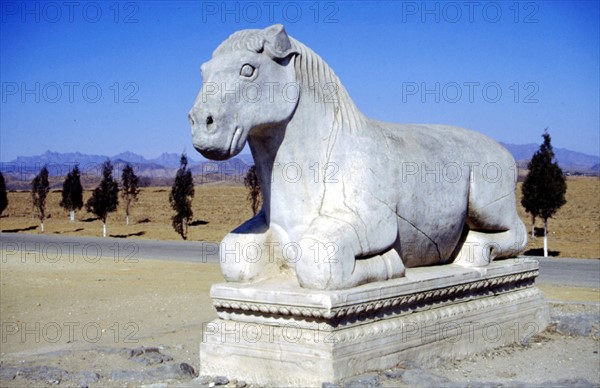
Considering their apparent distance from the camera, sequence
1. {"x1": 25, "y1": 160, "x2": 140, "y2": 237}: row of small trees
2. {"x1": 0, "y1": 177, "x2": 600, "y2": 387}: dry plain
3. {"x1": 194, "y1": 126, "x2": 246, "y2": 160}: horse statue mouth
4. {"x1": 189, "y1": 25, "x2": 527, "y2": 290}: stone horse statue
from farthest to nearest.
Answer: {"x1": 25, "y1": 160, "x2": 140, "y2": 237}: row of small trees, {"x1": 0, "y1": 177, "x2": 600, "y2": 387}: dry plain, {"x1": 189, "y1": 25, "x2": 527, "y2": 290}: stone horse statue, {"x1": 194, "y1": 126, "x2": 246, "y2": 160}: horse statue mouth

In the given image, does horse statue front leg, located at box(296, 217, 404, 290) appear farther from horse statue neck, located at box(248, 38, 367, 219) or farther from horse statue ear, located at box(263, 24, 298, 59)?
horse statue ear, located at box(263, 24, 298, 59)

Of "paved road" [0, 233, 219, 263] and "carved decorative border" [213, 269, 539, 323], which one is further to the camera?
"paved road" [0, 233, 219, 263]

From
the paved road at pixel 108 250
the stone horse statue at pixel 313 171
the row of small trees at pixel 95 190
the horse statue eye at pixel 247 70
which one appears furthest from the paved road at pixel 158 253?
the horse statue eye at pixel 247 70

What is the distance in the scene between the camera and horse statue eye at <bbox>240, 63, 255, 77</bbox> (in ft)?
16.2

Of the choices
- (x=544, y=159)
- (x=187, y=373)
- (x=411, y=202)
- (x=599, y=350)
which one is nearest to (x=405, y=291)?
(x=411, y=202)

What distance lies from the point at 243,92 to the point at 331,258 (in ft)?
4.36

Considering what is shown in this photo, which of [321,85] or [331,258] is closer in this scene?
[331,258]

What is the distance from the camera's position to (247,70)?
4957mm

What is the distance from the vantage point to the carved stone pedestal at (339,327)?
4.72 meters

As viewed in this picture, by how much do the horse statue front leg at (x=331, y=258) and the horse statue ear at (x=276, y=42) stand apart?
1.25 m

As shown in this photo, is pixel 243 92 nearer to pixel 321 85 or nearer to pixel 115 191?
pixel 321 85

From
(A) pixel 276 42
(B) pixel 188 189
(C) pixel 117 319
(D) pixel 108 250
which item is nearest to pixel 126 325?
(C) pixel 117 319

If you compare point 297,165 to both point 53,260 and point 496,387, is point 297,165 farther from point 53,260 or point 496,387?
point 53,260

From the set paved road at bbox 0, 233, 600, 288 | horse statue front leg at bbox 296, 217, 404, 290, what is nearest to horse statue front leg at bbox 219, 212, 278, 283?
horse statue front leg at bbox 296, 217, 404, 290
